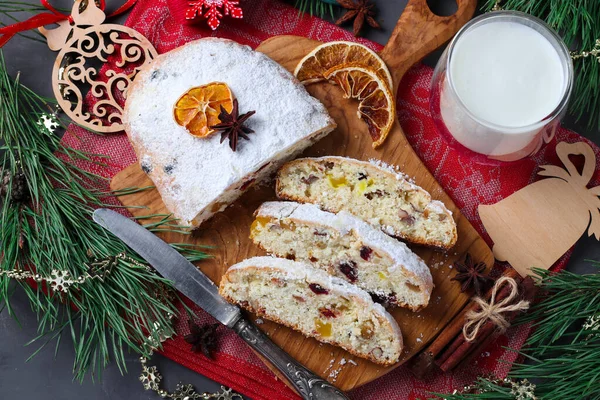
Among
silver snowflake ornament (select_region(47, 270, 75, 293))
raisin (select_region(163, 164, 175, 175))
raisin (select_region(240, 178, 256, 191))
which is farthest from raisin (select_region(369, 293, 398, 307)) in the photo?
silver snowflake ornament (select_region(47, 270, 75, 293))

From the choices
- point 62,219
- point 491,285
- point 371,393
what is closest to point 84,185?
point 62,219

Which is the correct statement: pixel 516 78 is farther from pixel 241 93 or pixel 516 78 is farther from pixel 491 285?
pixel 241 93

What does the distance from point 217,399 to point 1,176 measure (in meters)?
1.99

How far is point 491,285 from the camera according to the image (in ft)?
12.2

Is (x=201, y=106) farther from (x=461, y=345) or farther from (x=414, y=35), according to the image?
(x=461, y=345)

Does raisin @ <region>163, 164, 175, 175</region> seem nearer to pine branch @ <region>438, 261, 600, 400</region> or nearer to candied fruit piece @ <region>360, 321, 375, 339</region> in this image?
candied fruit piece @ <region>360, 321, 375, 339</region>

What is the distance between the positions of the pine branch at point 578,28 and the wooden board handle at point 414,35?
313 millimetres

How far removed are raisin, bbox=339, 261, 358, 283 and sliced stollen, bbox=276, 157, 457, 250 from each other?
29 cm

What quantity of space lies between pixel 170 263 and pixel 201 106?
0.98m

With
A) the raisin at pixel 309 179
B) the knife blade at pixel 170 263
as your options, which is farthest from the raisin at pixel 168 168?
the raisin at pixel 309 179

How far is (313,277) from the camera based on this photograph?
3.52m

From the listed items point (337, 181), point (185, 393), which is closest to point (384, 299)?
point (337, 181)

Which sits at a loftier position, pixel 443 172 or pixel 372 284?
pixel 443 172

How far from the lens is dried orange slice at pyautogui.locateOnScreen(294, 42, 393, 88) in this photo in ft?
12.6
